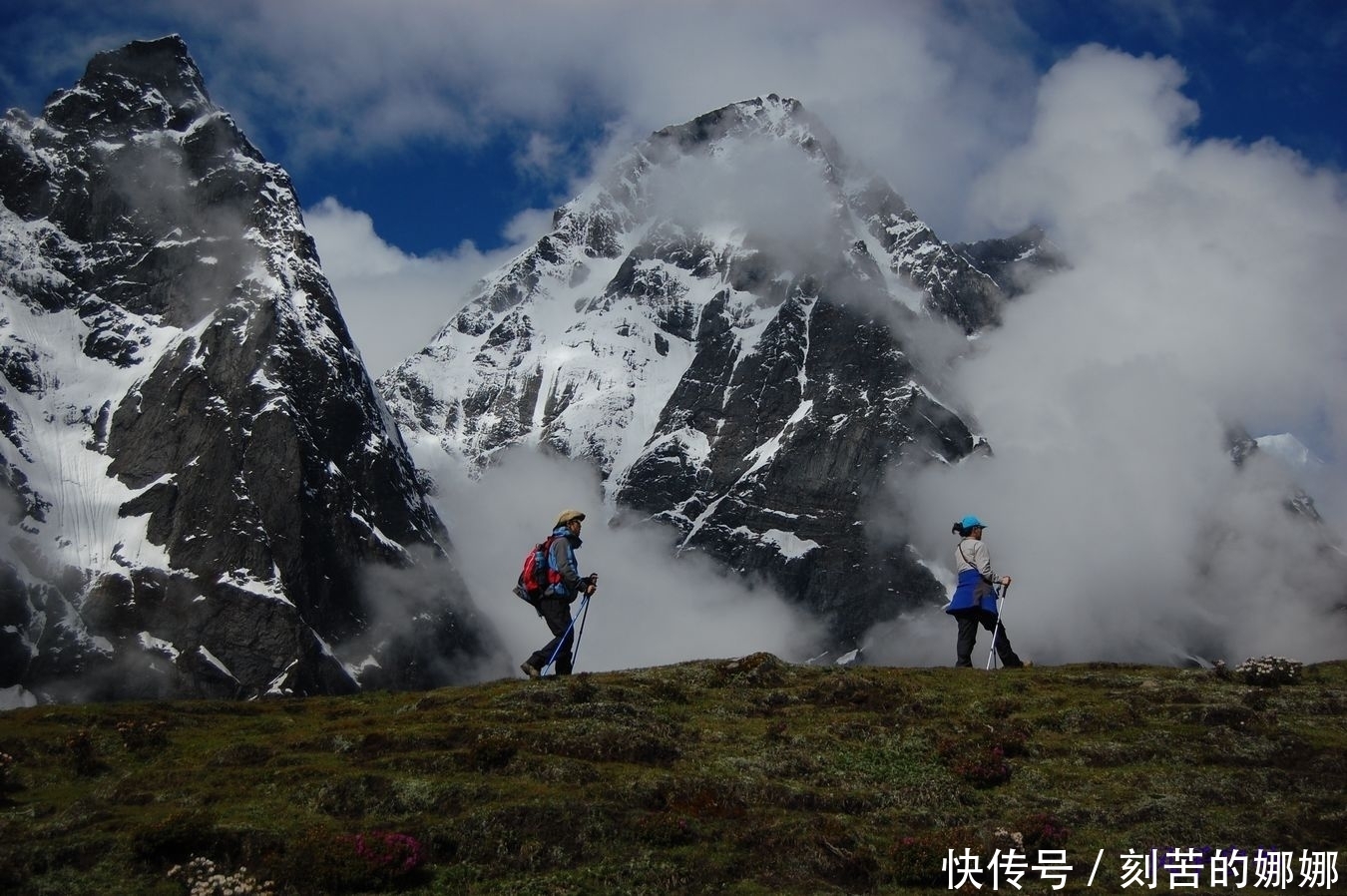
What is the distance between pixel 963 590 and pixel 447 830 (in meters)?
18.1

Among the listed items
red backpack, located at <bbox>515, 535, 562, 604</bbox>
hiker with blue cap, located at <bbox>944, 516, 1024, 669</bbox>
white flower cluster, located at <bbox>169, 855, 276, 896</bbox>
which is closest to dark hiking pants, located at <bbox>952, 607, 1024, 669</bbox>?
hiker with blue cap, located at <bbox>944, 516, 1024, 669</bbox>

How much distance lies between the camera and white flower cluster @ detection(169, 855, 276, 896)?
17234 mm

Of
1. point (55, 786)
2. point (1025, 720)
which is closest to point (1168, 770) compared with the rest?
point (1025, 720)

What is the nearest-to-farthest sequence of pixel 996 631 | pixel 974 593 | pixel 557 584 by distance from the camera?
pixel 557 584, pixel 974 593, pixel 996 631

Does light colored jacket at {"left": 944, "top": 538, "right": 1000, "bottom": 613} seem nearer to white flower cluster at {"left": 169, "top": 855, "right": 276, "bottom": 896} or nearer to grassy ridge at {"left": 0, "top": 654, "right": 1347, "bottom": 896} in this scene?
grassy ridge at {"left": 0, "top": 654, "right": 1347, "bottom": 896}

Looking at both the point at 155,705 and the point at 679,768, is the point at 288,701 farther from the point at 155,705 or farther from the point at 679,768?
the point at 679,768

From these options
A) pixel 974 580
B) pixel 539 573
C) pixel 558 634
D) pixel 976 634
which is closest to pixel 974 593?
pixel 974 580

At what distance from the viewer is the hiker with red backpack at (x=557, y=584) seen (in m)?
30.3

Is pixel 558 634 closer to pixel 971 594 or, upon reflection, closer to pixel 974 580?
pixel 971 594

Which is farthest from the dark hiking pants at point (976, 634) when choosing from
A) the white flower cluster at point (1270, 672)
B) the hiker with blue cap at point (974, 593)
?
the white flower cluster at point (1270, 672)

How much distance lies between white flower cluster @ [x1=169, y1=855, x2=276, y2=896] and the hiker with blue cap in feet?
65.2

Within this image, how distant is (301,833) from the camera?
1902 cm

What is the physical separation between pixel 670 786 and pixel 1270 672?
54.8 ft

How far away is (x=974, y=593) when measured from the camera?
108 ft
